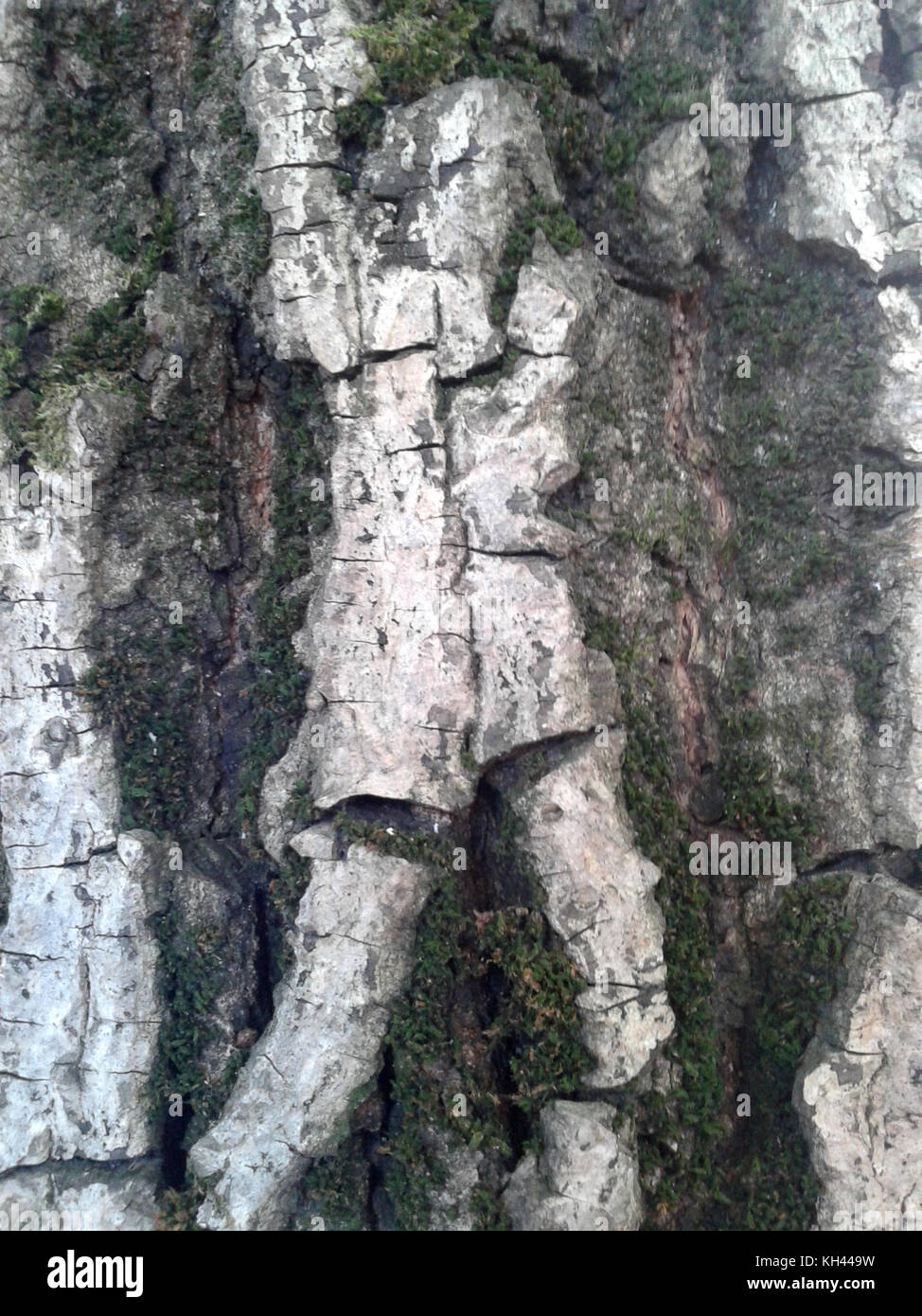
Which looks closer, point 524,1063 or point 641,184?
point 524,1063

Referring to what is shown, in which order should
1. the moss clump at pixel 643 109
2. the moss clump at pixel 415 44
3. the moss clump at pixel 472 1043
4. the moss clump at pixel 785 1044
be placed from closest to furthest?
the moss clump at pixel 472 1043 → the moss clump at pixel 415 44 → the moss clump at pixel 785 1044 → the moss clump at pixel 643 109

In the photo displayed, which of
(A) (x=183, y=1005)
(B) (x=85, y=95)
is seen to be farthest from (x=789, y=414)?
(A) (x=183, y=1005)

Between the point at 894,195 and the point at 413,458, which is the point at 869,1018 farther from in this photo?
the point at 894,195

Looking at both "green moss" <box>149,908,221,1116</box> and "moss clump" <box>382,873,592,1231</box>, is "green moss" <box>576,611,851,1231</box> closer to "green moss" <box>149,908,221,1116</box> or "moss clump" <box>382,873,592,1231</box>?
"moss clump" <box>382,873,592,1231</box>

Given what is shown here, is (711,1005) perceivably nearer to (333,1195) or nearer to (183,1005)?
(333,1195)

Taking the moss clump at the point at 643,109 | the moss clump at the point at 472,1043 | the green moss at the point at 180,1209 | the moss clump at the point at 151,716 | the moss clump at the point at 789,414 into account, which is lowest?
the green moss at the point at 180,1209

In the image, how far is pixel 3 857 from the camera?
19.0ft

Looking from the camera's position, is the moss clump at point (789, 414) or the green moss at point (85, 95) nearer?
the green moss at point (85, 95)

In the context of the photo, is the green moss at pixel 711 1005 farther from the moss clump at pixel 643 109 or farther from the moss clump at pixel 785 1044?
the moss clump at pixel 643 109

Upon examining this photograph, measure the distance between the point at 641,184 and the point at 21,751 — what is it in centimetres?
468

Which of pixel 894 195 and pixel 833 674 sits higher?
pixel 894 195

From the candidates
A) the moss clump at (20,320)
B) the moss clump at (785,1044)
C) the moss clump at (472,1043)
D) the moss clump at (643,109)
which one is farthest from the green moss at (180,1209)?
the moss clump at (643,109)
